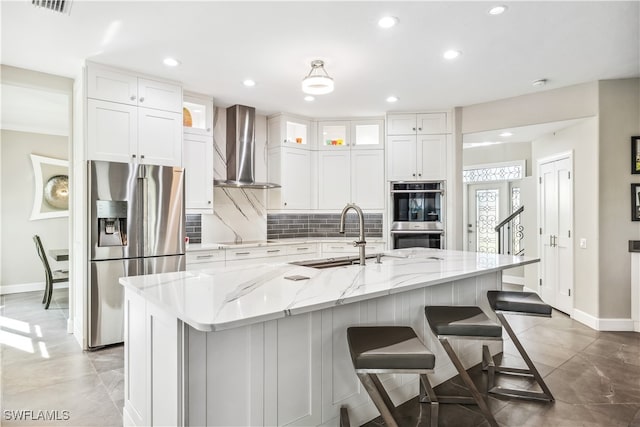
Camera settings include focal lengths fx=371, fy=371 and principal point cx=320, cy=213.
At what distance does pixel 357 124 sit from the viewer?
219 inches

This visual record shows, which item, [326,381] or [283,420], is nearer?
[283,420]

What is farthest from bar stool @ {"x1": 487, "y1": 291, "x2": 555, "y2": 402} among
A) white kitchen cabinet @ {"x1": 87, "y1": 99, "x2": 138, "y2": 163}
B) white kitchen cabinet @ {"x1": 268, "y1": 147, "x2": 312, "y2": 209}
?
white kitchen cabinet @ {"x1": 87, "y1": 99, "x2": 138, "y2": 163}

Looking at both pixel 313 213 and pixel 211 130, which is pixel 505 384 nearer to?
pixel 313 213

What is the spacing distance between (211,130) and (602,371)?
4.55m

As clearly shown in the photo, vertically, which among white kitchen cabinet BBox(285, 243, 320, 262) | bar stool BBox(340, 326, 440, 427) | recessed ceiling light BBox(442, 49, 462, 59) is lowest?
bar stool BBox(340, 326, 440, 427)

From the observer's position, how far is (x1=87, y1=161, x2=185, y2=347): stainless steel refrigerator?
3.44 meters

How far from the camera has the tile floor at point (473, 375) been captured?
2.34 meters

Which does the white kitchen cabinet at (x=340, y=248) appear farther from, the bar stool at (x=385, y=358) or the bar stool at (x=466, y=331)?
the bar stool at (x=385, y=358)

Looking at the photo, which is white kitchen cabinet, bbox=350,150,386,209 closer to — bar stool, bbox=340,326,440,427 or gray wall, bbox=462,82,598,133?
gray wall, bbox=462,82,598,133

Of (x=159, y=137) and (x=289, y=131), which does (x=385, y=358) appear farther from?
(x=289, y=131)

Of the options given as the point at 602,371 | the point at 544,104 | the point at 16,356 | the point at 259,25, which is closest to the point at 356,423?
the point at 602,371

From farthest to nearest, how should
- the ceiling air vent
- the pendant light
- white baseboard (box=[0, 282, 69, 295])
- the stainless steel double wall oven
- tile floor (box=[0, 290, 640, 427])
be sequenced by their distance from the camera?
white baseboard (box=[0, 282, 69, 295])
the stainless steel double wall oven
the pendant light
the ceiling air vent
tile floor (box=[0, 290, 640, 427])

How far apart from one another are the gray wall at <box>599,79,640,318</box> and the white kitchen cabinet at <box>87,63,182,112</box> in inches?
183

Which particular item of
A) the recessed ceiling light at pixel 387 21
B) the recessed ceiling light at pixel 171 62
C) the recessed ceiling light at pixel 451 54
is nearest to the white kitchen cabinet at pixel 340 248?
the recessed ceiling light at pixel 451 54
